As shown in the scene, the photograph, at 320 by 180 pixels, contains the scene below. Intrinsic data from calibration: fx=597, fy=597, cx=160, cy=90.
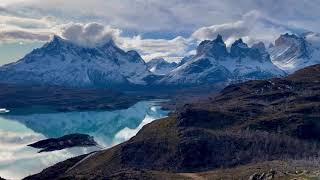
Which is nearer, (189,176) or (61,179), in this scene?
(61,179)

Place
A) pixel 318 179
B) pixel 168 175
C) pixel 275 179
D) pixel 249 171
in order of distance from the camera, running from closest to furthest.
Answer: pixel 318 179
pixel 275 179
pixel 249 171
pixel 168 175

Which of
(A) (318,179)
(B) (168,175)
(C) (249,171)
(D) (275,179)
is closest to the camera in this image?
(A) (318,179)

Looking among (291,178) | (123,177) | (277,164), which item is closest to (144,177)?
(123,177)

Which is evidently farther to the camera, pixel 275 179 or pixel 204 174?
pixel 204 174

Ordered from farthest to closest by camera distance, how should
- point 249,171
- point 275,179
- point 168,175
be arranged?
point 168,175
point 249,171
point 275,179

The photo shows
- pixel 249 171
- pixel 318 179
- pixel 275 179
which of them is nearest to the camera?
pixel 318 179

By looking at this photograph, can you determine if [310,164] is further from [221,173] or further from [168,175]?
[168,175]

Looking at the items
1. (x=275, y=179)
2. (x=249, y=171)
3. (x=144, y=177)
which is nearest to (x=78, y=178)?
(x=144, y=177)

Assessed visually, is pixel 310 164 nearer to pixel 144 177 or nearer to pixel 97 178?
pixel 144 177
